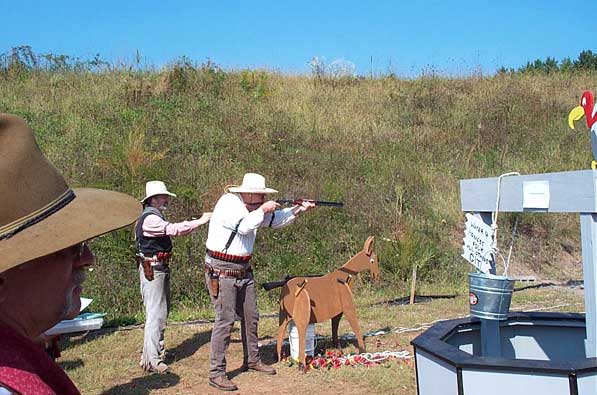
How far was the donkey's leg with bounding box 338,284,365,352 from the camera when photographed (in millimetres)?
6820

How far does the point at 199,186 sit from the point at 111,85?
5096 millimetres

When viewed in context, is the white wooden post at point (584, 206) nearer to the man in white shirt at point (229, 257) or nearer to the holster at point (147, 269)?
the man in white shirt at point (229, 257)

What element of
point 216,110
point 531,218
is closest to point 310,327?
point 531,218

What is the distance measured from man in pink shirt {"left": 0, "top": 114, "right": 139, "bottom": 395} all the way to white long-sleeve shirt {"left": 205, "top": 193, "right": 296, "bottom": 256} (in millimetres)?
4394

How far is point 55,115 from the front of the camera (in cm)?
1352

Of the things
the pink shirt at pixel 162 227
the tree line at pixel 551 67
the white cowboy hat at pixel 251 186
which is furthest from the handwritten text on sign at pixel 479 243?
the tree line at pixel 551 67

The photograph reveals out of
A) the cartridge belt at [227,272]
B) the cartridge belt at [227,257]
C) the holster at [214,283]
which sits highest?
the cartridge belt at [227,257]

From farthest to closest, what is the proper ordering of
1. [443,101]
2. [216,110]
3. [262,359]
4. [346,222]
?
1. [443,101]
2. [216,110]
3. [346,222]
4. [262,359]

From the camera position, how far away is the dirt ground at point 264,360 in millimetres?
6020

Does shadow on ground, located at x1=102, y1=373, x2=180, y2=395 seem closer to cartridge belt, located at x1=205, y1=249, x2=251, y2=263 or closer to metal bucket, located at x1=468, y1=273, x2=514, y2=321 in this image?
cartridge belt, located at x1=205, y1=249, x2=251, y2=263

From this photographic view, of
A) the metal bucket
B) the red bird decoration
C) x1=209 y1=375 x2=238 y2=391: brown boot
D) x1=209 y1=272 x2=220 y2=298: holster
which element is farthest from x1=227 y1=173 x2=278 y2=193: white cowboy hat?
the red bird decoration

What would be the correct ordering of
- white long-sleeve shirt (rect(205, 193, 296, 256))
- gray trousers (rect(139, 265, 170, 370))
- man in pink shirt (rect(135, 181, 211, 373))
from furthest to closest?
1. gray trousers (rect(139, 265, 170, 370))
2. man in pink shirt (rect(135, 181, 211, 373))
3. white long-sleeve shirt (rect(205, 193, 296, 256))

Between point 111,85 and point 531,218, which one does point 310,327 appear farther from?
point 111,85

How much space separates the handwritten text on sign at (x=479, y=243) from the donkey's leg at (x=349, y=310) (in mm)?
3087
